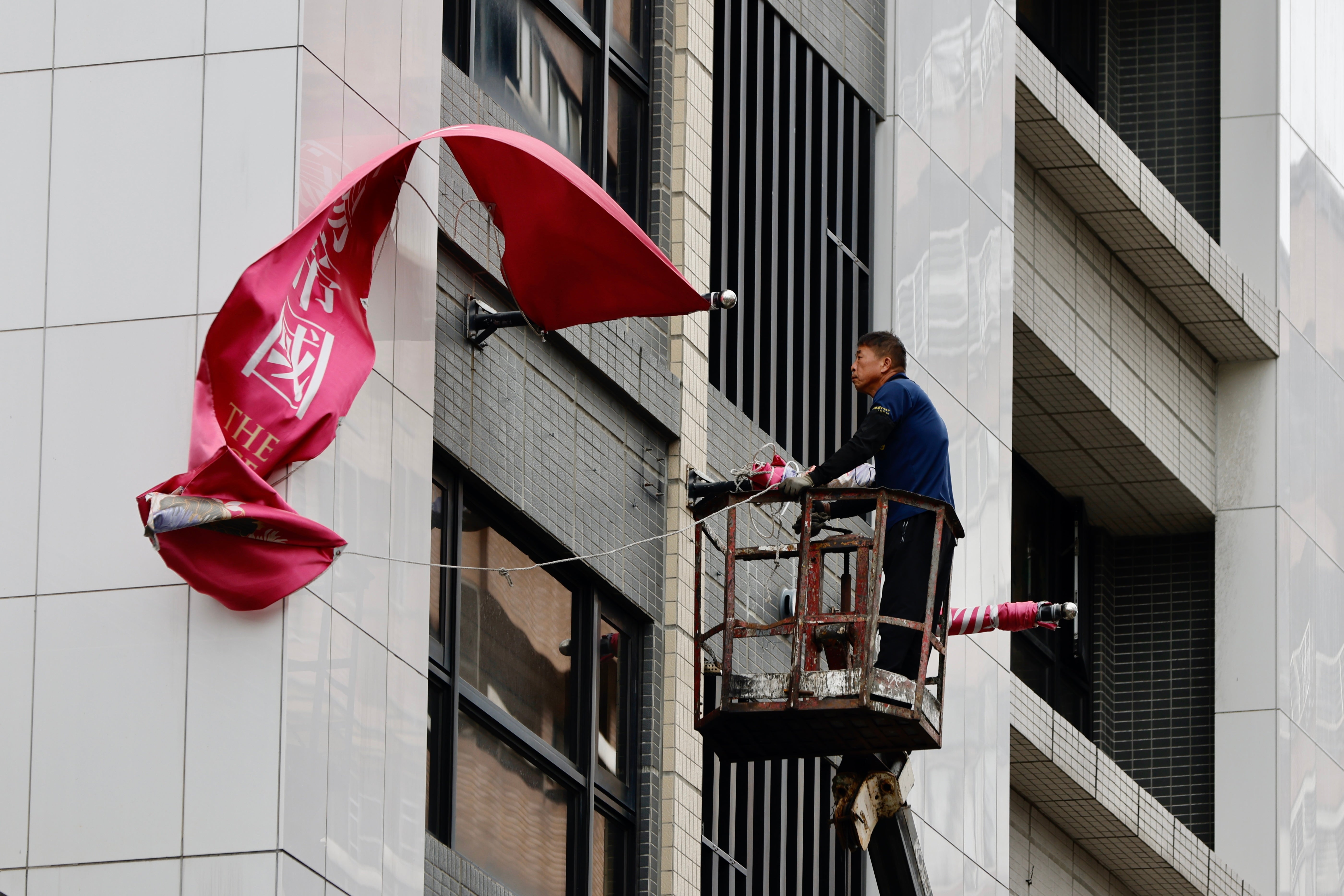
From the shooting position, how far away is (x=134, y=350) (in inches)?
587

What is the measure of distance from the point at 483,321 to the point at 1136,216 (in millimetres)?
14223

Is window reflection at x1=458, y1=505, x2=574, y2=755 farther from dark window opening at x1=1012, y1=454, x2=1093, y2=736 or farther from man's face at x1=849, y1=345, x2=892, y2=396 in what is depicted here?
dark window opening at x1=1012, y1=454, x2=1093, y2=736

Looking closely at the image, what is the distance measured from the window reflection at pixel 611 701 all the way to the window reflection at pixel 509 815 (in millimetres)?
578

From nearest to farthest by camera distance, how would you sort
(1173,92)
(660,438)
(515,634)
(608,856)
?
(515,634) → (608,856) → (660,438) → (1173,92)

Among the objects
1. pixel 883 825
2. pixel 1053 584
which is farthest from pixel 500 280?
pixel 1053 584

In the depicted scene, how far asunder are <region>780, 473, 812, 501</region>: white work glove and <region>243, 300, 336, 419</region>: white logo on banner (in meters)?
2.54

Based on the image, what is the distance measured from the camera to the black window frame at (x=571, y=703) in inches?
663

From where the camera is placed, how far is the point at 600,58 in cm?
1964

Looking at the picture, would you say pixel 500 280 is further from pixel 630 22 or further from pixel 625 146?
pixel 630 22

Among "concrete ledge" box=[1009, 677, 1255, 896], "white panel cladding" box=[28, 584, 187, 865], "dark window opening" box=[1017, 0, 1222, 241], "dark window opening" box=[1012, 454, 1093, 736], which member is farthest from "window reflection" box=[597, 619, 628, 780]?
"dark window opening" box=[1017, 0, 1222, 241]

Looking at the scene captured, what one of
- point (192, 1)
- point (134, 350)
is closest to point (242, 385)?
point (134, 350)

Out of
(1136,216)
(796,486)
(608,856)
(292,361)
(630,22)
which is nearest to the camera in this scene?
(292,361)

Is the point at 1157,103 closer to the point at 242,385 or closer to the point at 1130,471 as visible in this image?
the point at 1130,471

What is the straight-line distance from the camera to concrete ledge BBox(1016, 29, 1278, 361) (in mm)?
28797
